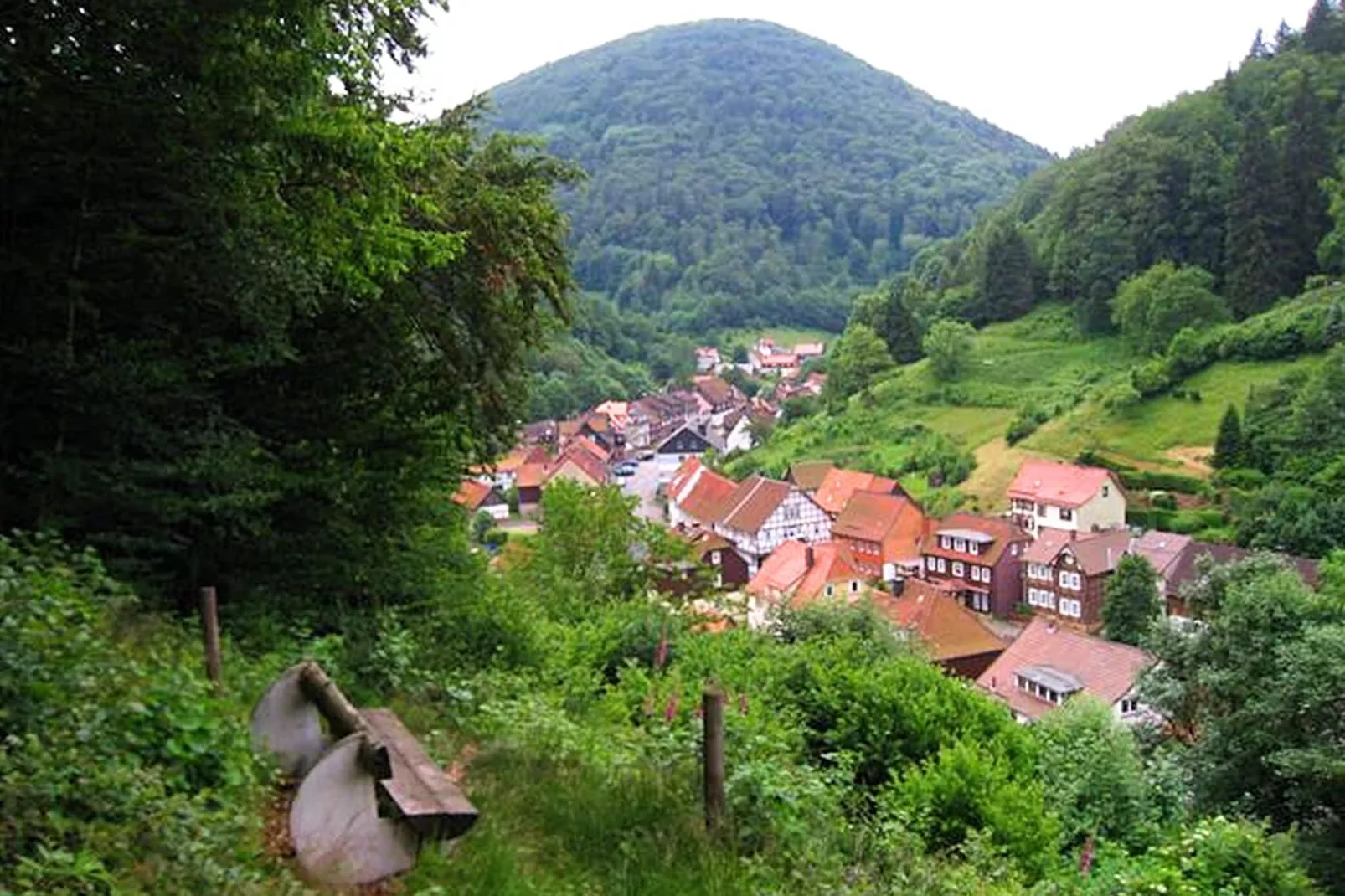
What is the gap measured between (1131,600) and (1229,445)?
18.0 m

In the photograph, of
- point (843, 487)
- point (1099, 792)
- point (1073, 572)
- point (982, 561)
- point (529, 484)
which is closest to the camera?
point (1099, 792)

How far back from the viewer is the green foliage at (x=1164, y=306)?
206 feet

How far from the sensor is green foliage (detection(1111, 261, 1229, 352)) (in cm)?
6269

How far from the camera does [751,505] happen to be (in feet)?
175

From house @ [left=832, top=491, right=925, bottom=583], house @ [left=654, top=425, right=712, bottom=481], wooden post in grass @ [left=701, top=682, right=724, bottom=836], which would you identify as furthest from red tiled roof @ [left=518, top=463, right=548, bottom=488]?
wooden post in grass @ [left=701, top=682, right=724, bottom=836]

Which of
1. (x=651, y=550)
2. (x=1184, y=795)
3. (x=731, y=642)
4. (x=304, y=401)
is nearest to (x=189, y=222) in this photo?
(x=304, y=401)

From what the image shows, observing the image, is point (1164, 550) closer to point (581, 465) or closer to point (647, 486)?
point (581, 465)

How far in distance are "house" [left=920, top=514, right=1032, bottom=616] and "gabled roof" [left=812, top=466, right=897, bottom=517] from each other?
26.2 feet

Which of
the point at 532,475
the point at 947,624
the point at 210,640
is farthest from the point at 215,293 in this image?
the point at 532,475

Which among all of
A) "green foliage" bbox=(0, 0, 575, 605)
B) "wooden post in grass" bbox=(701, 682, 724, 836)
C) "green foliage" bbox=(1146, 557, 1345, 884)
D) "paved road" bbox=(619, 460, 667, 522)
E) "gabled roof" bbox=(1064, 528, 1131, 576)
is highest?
"green foliage" bbox=(0, 0, 575, 605)

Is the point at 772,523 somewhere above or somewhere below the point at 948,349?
below

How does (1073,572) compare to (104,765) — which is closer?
(104,765)

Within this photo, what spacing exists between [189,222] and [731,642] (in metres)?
9.02

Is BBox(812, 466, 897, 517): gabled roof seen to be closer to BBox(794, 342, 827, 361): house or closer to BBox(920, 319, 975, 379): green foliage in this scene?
BBox(920, 319, 975, 379): green foliage
